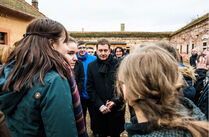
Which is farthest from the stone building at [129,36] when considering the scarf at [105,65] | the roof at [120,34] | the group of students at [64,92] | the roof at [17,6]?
the group of students at [64,92]

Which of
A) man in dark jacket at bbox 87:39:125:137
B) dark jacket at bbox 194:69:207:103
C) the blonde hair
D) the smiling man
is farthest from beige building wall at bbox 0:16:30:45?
dark jacket at bbox 194:69:207:103

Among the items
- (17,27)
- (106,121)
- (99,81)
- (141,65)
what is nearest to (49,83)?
(141,65)

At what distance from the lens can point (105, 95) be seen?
9.81 feet

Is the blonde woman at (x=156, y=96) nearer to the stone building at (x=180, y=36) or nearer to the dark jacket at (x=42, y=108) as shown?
the dark jacket at (x=42, y=108)

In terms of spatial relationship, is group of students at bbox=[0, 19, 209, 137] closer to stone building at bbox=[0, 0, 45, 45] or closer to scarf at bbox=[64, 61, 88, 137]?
scarf at bbox=[64, 61, 88, 137]

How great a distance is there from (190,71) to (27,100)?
2.12m

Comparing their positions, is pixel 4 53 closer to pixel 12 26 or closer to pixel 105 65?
pixel 105 65

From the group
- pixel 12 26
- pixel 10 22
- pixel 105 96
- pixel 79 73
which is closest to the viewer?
pixel 105 96

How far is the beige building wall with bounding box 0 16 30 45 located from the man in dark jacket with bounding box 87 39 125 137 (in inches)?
299

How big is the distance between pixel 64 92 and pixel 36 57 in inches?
14.3

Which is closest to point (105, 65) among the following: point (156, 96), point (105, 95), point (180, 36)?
point (105, 95)

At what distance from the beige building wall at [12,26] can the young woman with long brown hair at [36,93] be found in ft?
28.4

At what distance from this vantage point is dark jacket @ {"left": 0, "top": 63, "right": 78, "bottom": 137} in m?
1.10

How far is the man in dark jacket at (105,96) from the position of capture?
9.55 feet
